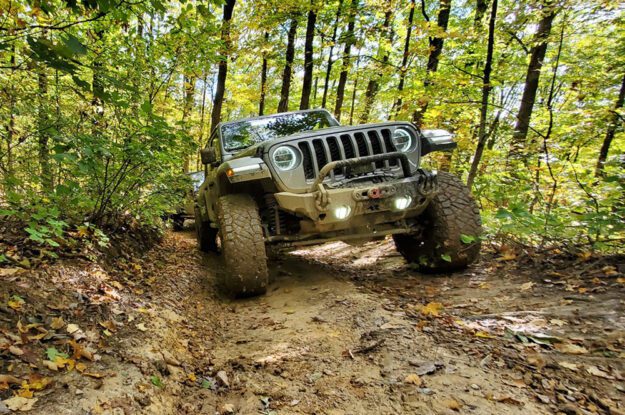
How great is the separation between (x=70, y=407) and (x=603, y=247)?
428 cm

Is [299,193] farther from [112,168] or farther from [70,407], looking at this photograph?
[70,407]

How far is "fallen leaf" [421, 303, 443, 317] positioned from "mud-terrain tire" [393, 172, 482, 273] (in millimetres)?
777

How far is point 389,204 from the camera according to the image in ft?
10.9

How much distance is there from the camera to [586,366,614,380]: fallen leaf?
1744mm

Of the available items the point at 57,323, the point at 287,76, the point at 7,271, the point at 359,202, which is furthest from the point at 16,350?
the point at 287,76

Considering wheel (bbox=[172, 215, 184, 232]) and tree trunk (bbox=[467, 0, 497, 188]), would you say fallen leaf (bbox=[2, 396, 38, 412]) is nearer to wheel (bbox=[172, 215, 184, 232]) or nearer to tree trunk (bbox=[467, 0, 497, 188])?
tree trunk (bbox=[467, 0, 497, 188])

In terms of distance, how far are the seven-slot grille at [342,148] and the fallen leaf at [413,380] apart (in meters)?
1.90

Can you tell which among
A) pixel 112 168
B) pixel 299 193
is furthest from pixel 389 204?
pixel 112 168

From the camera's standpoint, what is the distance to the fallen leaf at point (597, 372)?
68.7 inches

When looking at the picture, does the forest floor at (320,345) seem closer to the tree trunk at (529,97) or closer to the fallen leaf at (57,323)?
the fallen leaf at (57,323)

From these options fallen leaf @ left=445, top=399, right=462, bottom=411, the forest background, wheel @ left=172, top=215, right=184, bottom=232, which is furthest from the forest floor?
wheel @ left=172, top=215, right=184, bottom=232

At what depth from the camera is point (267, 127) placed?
4844 millimetres

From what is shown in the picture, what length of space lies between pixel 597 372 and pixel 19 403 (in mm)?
2629

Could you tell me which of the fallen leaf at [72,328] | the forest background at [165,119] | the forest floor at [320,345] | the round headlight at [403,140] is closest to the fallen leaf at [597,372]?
the forest floor at [320,345]
